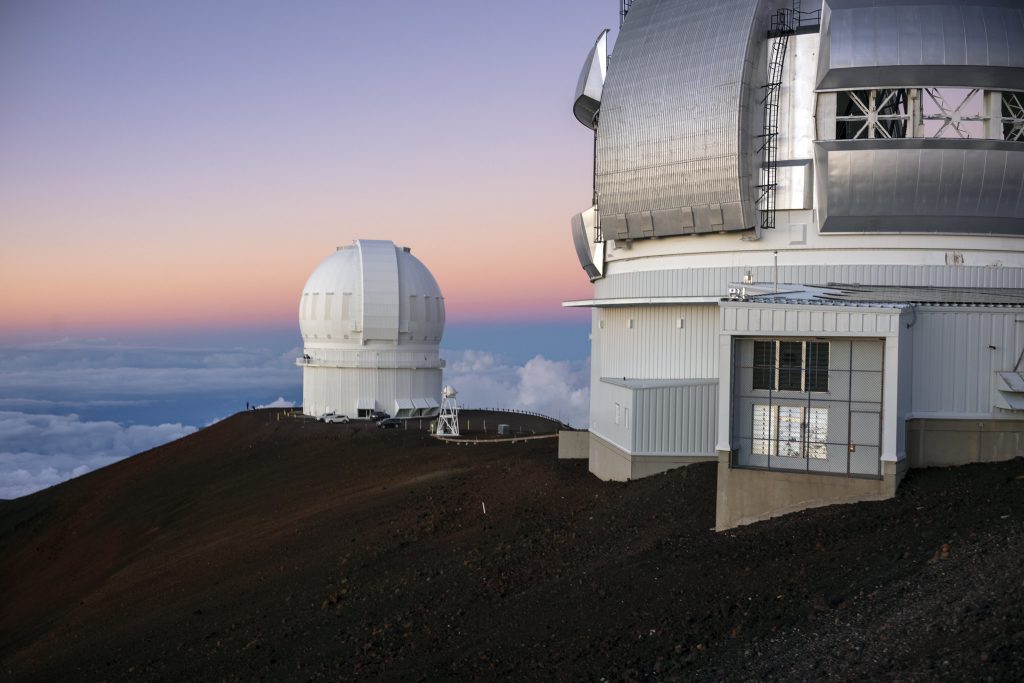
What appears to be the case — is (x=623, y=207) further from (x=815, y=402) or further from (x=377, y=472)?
(x=377, y=472)

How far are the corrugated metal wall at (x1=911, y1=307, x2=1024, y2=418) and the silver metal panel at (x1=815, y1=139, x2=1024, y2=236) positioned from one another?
3085 millimetres

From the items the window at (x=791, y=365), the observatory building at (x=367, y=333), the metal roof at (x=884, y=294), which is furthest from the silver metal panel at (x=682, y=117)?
the observatory building at (x=367, y=333)

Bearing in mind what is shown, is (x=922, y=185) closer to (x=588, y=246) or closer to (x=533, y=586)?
(x=588, y=246)

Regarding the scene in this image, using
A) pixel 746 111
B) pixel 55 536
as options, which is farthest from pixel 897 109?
pixel 55 536

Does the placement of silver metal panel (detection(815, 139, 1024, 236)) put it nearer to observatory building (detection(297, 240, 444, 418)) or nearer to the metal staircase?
the metal staircase

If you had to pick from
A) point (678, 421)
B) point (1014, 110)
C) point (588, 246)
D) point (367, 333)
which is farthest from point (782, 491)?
point (367, 333)

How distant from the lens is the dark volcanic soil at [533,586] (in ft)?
32.9

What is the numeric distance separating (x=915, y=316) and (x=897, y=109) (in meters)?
7.62

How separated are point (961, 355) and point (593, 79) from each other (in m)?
11.2

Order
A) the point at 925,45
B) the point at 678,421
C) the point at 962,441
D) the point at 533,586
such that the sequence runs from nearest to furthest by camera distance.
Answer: the point at 533,586
the point at 962,441
the point at 925,45
the point at 678,421

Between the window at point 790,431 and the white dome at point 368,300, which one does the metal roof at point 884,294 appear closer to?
the window at point 790,431

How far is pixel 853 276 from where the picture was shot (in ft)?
61.6

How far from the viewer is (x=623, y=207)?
21.0 metres

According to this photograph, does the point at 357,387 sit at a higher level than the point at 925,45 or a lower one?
lower
